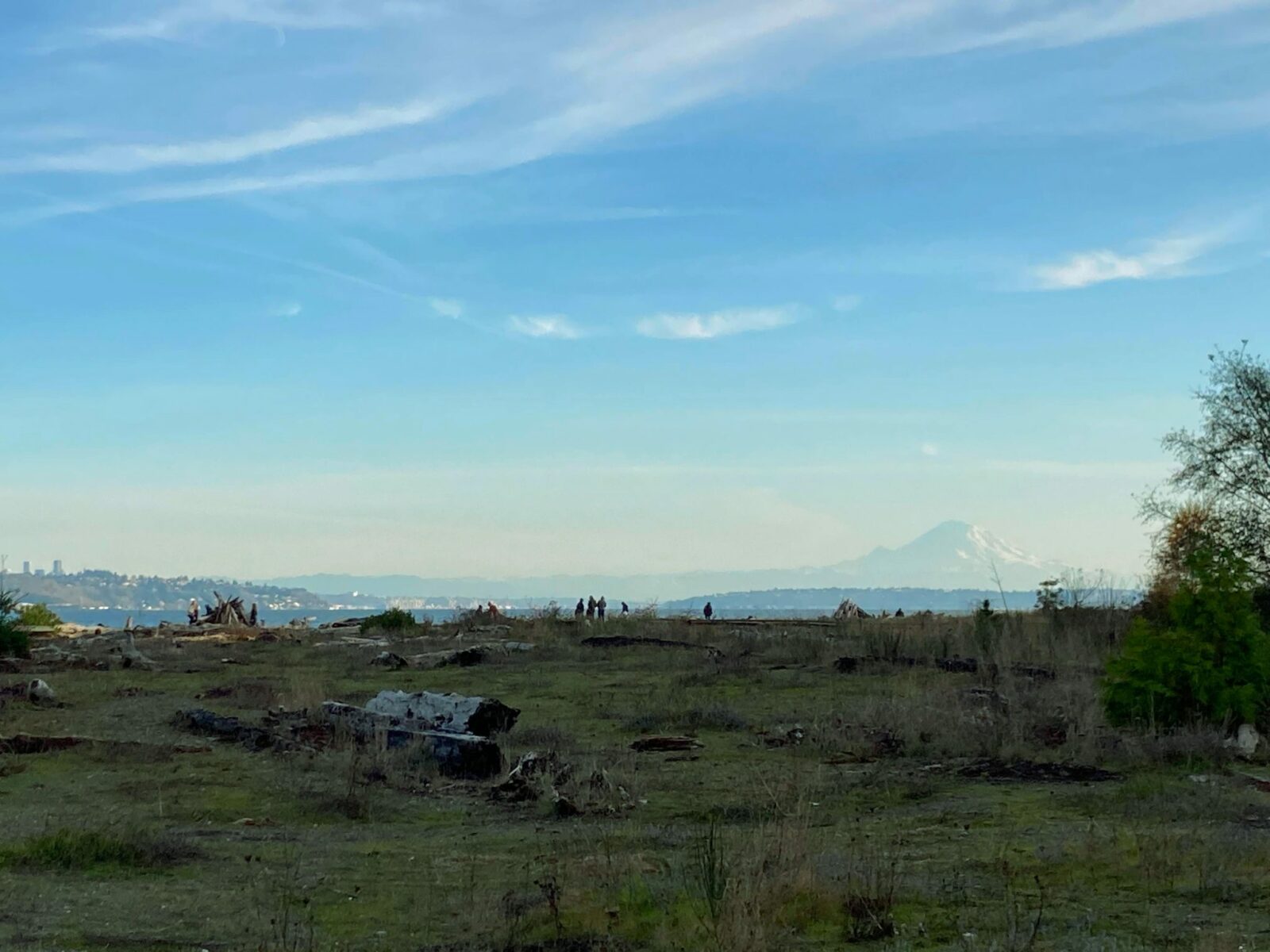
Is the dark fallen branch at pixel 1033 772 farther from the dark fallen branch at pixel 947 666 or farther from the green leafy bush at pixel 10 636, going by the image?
the green leafy bush at pixel 10 636

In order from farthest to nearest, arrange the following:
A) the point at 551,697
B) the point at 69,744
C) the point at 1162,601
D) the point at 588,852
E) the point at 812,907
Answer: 1. the point at 1162,601
2. the point at 551,697
3. the point at 69,744
4. the point at 588,852
5. the point at 812,907

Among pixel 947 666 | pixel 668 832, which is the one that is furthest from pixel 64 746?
pixel 947 666

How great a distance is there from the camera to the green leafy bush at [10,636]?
95.9 feet

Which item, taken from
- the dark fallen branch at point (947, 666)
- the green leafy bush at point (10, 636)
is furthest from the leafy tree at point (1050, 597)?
the green leafy bush at point (10, 636)

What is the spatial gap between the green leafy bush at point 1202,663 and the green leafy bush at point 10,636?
24151mm

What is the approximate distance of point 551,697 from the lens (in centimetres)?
2120

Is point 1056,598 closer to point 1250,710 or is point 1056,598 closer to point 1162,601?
point 1162,601

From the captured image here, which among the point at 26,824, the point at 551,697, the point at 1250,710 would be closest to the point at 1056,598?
the point at 551,697

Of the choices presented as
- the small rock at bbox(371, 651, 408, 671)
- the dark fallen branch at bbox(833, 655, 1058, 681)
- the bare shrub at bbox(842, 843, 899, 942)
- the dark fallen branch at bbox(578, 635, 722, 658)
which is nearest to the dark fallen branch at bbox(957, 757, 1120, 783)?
the bare shrub at bbox(842, 843, 899, 942)

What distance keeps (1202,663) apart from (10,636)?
83.6 feet

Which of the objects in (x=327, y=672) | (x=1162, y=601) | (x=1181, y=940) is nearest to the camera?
(x=1181, y=940)

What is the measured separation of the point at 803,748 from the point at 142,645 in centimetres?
2380

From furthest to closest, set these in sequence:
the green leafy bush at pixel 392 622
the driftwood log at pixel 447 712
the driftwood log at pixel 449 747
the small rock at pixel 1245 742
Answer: the green leafy bush at pixel 392 622 < the driftwood log at pixel 447 712 < the small rock at pixel 1245 742 < the driftwood log at pixel 449 747

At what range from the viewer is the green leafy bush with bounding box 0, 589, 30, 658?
29.2 m
